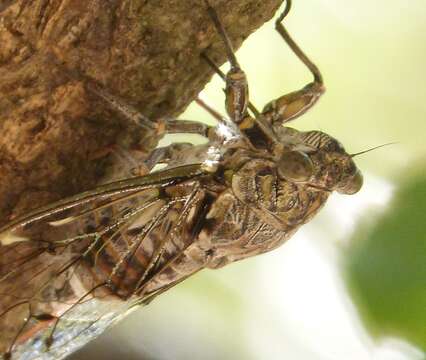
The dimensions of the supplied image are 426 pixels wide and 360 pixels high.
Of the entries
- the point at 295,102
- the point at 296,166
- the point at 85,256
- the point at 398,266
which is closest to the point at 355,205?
the point at 398,266

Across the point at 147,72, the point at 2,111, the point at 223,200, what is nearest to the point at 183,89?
the point at 147,72

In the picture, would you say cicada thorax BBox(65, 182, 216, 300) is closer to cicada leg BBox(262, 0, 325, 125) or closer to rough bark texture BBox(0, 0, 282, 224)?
rough bark texture BBox(0, 0, 282, 224)

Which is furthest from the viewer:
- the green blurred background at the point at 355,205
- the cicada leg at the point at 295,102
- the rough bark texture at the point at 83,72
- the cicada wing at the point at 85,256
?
the green blurred background at the point at 355,205

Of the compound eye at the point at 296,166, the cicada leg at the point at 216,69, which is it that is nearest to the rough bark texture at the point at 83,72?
the cicada leg at the point at 216,69

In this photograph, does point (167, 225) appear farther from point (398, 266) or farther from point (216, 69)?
point (398, 266)

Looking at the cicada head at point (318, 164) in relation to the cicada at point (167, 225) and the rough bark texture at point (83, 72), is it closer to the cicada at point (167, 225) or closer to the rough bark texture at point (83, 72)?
the cicada at point (167, 225)
